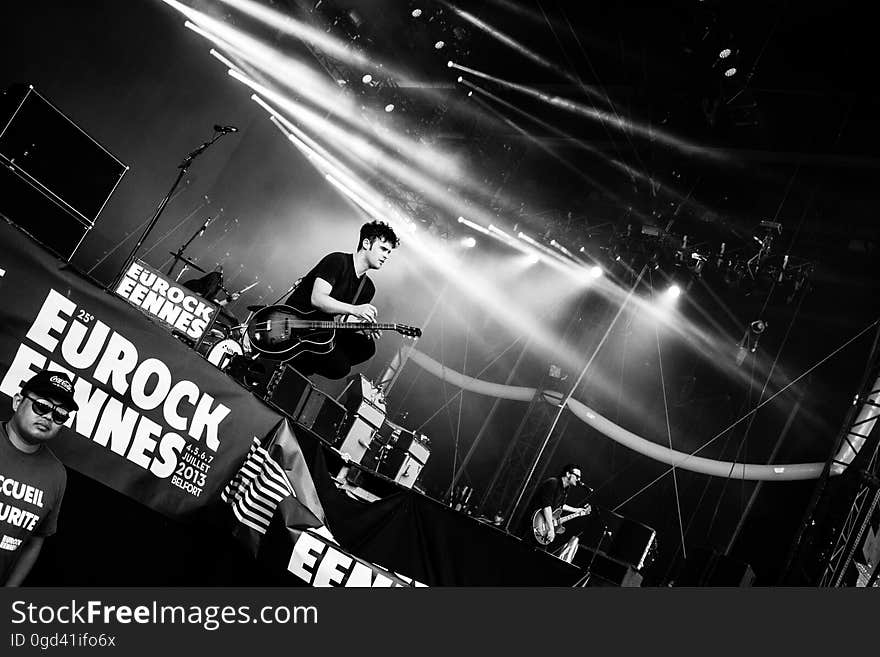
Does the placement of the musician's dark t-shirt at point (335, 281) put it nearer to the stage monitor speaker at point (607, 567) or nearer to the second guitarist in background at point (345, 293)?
the second guitarist in background at point (345, 293)

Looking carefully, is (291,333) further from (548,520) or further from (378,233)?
(548,520)

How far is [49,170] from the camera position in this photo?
17.3ft

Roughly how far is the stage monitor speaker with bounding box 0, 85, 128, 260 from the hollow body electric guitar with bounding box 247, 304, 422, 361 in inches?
55.5

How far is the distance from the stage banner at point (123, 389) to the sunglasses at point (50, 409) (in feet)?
0.39

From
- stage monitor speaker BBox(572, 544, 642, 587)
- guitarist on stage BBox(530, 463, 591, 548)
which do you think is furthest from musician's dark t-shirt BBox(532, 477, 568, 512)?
stage monitor speaker BBox(572, 544, 642, 587)

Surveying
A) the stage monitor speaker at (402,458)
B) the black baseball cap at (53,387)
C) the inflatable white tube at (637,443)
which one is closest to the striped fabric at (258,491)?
the black baseball cap at (53,387)

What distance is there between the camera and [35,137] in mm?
5184

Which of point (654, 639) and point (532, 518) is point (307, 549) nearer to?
point (654, 639)

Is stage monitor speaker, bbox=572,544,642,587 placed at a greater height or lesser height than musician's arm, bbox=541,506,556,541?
lesser

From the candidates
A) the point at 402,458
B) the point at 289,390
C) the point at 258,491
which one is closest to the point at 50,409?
the point at 258,491

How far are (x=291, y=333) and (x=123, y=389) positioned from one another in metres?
1.73

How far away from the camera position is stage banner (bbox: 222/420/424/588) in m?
3.10

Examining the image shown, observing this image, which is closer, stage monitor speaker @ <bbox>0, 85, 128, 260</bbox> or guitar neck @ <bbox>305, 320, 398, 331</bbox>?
guitar neck @ <bbox>305, 320, 398, 331</bbox>

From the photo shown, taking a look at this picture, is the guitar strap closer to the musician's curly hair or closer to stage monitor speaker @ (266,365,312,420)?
the musician's curly hair
